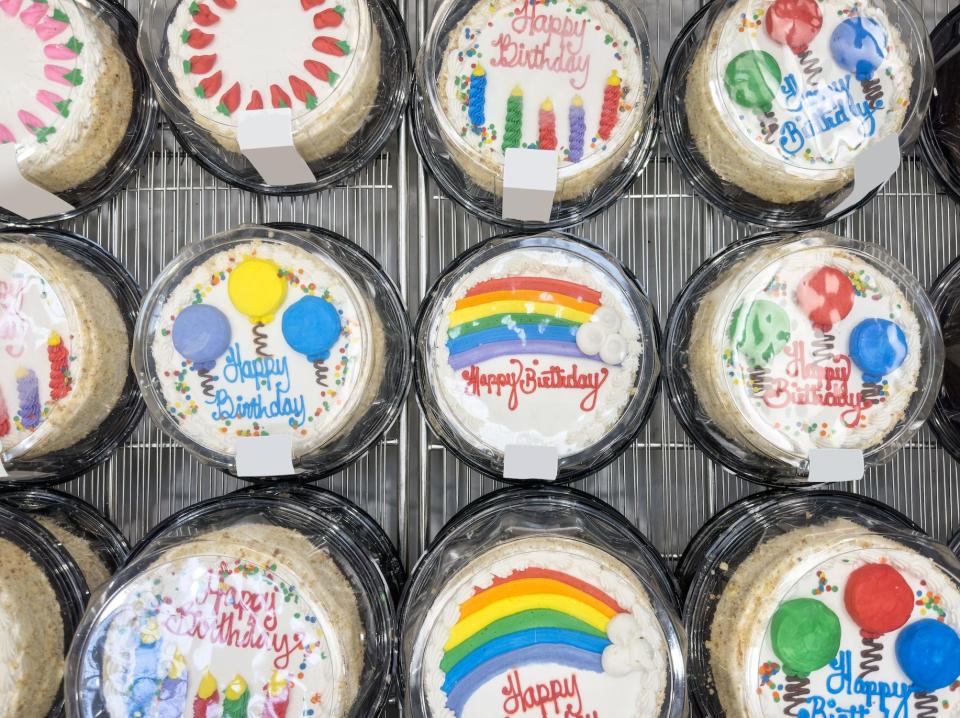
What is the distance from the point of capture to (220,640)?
135 cm

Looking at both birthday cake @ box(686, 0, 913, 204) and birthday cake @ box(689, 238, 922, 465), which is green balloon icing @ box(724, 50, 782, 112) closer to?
birthday cake @ box(686, 0, 913, 204)

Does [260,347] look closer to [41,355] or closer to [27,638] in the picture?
[41,355]

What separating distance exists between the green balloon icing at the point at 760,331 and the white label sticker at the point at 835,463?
22 cm

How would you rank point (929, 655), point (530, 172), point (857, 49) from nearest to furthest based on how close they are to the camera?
point (929, 655)
point (530, 172)
point (857, 49)

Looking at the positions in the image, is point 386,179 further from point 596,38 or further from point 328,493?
point 328,493

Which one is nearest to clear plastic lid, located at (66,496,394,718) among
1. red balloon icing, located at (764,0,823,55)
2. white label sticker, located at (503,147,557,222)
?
white label sticker, located at (503,147,557,222)

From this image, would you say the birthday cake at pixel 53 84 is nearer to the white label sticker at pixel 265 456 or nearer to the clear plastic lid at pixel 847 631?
the white label sticker at pixel 265 456

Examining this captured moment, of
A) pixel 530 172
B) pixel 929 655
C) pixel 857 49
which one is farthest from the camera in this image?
pixel 857 49

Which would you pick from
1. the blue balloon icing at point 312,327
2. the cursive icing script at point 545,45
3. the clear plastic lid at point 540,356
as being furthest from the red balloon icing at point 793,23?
the blue balloon icing at point 312,327

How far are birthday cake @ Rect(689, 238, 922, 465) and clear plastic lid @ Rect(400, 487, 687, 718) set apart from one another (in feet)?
1.41

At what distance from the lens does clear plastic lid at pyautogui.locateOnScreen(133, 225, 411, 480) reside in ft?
4.73

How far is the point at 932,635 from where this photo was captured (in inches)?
51.7

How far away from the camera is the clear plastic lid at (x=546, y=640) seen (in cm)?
133

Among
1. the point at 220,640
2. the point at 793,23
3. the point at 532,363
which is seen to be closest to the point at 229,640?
the point at 220,640
